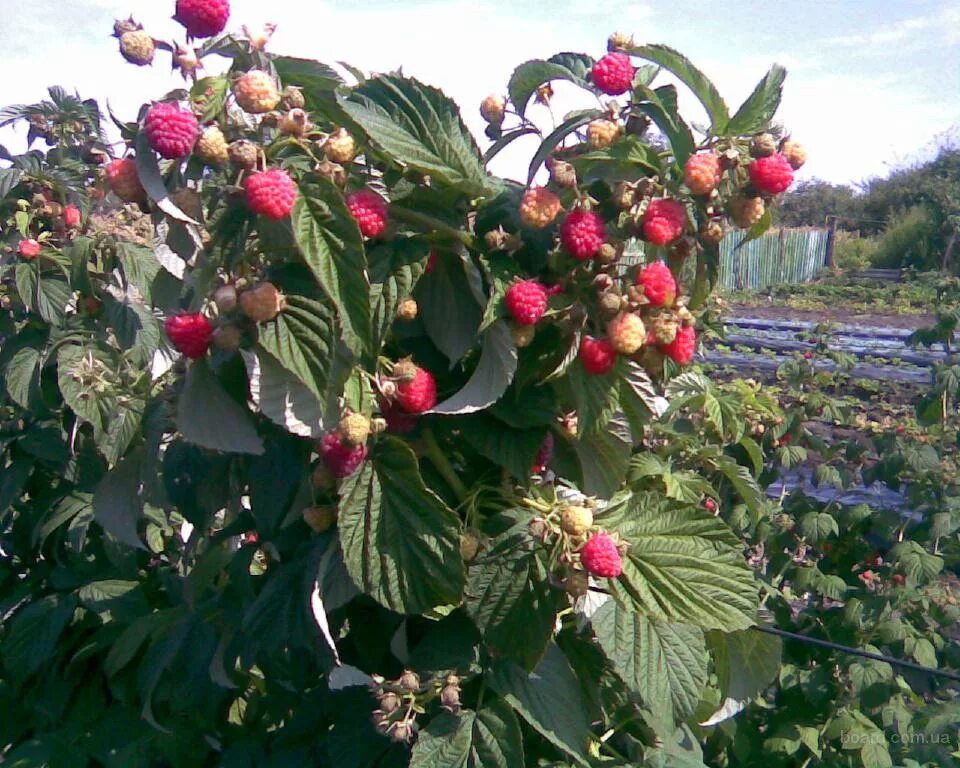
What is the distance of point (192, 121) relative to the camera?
0.98m

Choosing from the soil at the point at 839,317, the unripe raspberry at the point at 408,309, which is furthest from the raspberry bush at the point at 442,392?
the soil at the point at 839,317

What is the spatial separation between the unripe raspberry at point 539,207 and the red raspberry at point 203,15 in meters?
0.40

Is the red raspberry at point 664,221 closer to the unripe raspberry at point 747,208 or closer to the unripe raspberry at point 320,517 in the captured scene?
the unripe raspberry at point 747,208

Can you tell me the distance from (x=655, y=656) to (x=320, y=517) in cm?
47

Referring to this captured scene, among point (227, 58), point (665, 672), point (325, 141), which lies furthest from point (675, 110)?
point (665, 672)

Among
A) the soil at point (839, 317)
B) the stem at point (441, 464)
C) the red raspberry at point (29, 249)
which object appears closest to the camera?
the stem at point (441, 464)

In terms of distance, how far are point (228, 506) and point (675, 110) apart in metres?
0.81

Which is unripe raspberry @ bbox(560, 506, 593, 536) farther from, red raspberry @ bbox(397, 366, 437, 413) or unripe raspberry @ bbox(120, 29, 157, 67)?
unripe raspberry @ bbox(120, 29, 157, 67)

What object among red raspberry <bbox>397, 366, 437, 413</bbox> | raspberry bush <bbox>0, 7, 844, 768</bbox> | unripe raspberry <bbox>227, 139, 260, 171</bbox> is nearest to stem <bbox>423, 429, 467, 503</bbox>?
raspberry bush <bbox>0, 7, 844, 768</bbox>

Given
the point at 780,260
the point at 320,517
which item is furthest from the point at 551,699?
the point at 780,260

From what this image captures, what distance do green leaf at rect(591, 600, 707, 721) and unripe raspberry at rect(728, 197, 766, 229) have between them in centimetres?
49

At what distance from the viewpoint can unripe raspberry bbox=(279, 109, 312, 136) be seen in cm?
101

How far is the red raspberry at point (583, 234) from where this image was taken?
108cm

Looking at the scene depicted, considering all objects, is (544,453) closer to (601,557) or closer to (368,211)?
(601,557)
